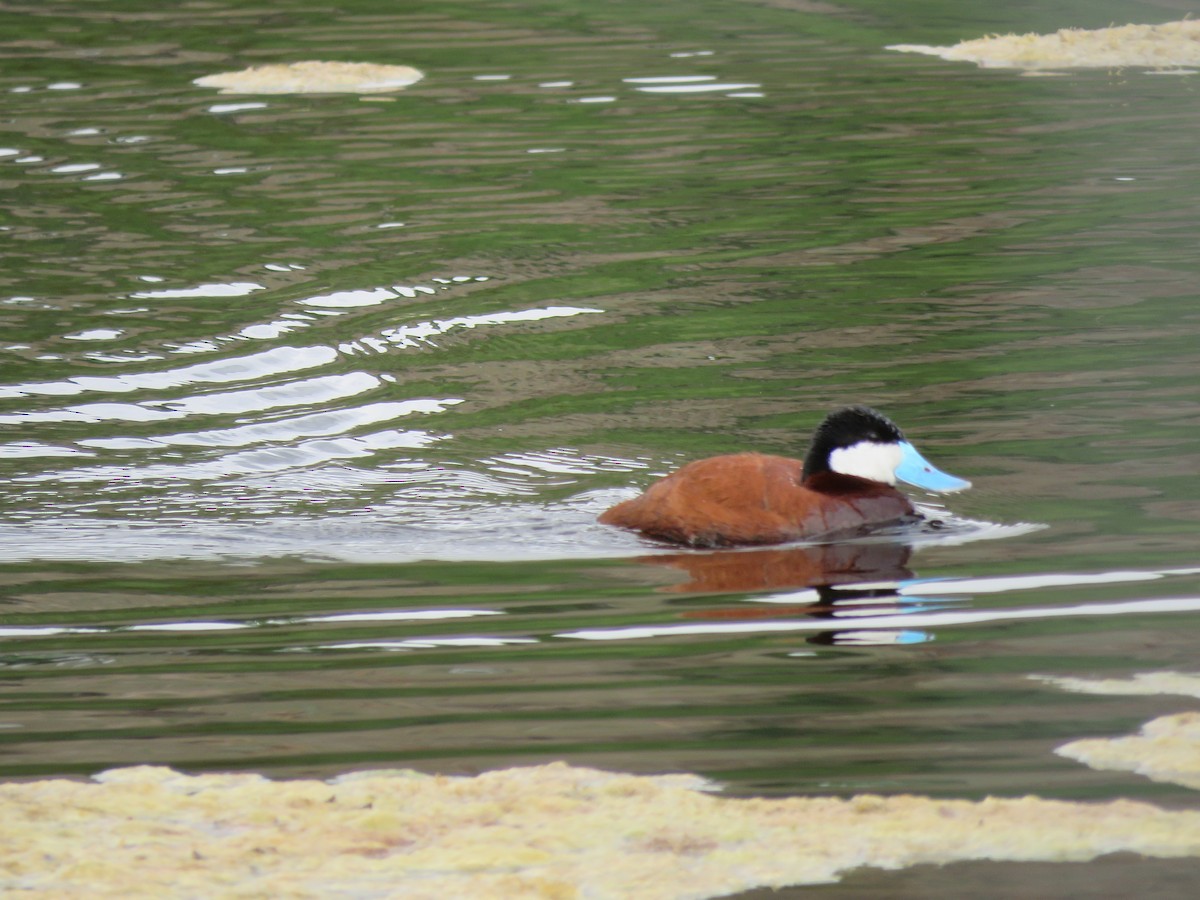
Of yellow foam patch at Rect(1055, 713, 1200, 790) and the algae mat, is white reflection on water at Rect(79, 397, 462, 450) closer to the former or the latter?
the algae mat

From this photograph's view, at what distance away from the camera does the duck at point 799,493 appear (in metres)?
7.74

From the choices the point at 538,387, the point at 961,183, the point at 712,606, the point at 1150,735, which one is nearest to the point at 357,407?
the point at 538,387

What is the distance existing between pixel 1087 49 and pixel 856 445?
14818mm

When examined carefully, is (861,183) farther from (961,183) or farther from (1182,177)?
(1182,177)

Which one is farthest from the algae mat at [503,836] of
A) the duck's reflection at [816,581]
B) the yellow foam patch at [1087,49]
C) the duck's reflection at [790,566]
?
the yellow foam patch at [1087,49]

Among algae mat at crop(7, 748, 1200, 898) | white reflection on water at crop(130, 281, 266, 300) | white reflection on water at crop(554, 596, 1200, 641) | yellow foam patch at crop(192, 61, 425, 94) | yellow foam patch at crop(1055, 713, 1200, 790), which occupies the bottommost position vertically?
white reflection on water at crop(554, 596, 1200, 641)

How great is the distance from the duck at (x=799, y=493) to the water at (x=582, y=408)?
0.17 meters

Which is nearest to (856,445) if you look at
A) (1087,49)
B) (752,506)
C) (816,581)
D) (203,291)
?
(752,506)

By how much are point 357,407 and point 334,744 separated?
5120mm

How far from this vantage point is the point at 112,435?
9539 mm

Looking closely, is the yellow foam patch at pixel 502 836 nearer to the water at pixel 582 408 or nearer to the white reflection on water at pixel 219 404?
the water at pixel 582 408

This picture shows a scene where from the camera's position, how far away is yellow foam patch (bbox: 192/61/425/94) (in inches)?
814

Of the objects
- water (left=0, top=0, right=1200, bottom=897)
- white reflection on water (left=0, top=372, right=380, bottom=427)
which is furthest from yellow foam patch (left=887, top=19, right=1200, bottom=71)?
white reflection on water (left=0, top=372, right=380, bottom=427)

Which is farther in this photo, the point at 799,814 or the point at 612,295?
the point at 612,295
